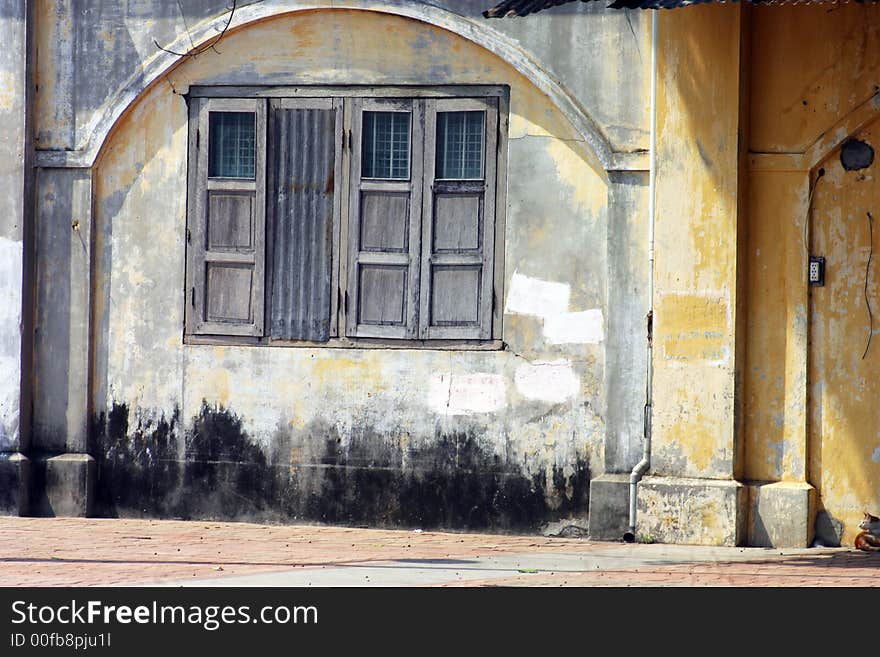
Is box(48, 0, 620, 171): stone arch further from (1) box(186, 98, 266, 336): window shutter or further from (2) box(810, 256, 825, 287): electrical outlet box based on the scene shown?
(2) box(810, 256, 825, 287): electrical outlet box

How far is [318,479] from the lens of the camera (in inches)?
416

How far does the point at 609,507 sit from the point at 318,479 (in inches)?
84.4

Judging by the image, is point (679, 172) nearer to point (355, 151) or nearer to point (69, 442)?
point (355, 151)

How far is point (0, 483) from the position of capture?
10758 mm

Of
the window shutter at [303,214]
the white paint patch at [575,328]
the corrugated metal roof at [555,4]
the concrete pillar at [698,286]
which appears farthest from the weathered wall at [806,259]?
the window shutter at [303,214]

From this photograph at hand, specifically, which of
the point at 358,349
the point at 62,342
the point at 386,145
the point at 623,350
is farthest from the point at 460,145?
the point at 62,342

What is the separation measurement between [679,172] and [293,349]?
307 cm

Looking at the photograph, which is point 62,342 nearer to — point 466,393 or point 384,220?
point 384,220

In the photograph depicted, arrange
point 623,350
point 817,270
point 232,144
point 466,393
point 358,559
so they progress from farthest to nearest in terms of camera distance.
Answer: point 232,144, point 466,393, point 623,350, point 817,270, point 358,559

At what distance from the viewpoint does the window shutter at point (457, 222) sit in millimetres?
10297

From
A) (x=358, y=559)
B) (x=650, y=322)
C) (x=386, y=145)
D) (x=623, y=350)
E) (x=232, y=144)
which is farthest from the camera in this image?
(x=232, y=144)

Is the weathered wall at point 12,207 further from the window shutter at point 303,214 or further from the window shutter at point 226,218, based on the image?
the window shutter at point 303,214

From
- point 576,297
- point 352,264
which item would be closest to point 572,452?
point 576,297

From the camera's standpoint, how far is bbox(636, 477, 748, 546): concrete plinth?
9.52m
